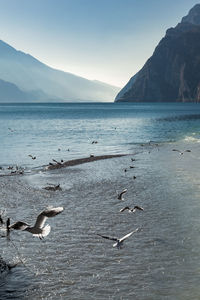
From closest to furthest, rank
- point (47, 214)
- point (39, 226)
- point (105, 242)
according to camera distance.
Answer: point (47, 214)
point (39, 226)
point (105, 242)

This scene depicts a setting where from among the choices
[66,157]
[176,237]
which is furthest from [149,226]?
[66,157]

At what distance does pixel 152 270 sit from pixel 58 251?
3080mm

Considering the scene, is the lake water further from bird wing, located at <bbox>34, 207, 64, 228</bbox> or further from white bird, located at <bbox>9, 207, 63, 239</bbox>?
bird wing, located at <bbox>34, 207, 64, 228</bbox>

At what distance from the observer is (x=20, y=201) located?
16.5m

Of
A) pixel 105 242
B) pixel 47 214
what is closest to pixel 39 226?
pixel 47 214

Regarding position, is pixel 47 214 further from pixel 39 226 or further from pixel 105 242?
pixel 105 242

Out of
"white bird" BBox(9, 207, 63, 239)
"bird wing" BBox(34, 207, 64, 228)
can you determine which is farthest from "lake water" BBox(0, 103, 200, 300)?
"bird wing" BBox(34, 207, 64, 228)

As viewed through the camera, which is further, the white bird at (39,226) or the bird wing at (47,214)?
the white bird at (39,226)

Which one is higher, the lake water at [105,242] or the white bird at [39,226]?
the white bird at [39,226]

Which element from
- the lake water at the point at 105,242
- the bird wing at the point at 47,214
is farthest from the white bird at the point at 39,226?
the lake water at the point at 105,242

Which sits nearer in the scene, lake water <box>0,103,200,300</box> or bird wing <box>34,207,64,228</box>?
bird wing <box>34,207,64,228</box>

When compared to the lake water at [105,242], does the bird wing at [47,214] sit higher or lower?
higher

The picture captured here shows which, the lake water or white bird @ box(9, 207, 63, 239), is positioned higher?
white bird @ box(9, 207, 63, 239)

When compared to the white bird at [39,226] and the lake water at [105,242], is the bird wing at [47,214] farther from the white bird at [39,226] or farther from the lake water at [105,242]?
the lake water at [105,242]
